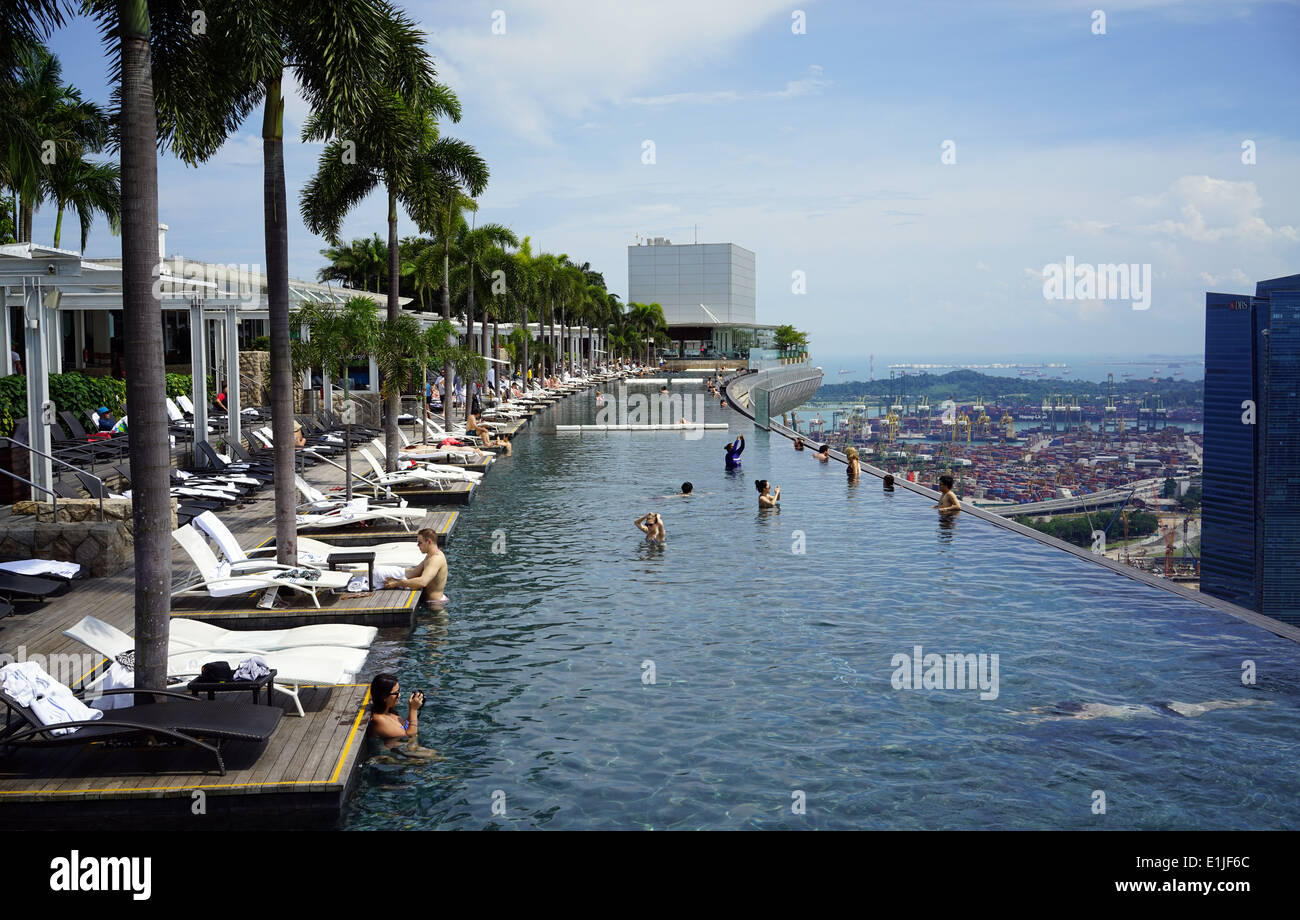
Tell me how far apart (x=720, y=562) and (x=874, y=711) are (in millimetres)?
6302

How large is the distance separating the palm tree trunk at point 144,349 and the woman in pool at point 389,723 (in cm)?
150

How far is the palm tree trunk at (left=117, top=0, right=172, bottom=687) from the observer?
688cm

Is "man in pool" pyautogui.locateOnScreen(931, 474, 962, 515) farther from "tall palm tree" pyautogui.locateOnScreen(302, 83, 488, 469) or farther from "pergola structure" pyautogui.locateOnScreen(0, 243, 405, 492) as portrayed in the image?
"pergola structure" pyautogui.locateOnScreen(0, 243, 405, 492)

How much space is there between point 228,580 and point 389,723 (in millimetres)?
3960

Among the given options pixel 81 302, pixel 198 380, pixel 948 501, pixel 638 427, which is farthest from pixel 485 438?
pixel 948 501

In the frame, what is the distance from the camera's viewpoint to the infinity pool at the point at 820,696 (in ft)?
22.8

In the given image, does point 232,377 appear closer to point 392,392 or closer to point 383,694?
point 392,392

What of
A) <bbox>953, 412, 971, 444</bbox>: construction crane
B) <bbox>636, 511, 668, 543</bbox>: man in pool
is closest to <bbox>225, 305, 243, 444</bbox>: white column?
<bbox>636, 511, 668, 543</bbox>: man in pool

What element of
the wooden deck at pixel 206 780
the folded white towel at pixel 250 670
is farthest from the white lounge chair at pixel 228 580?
the folded white towel at pixel 250 670

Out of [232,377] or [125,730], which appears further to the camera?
[232,377]

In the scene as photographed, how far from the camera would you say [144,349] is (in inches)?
275
